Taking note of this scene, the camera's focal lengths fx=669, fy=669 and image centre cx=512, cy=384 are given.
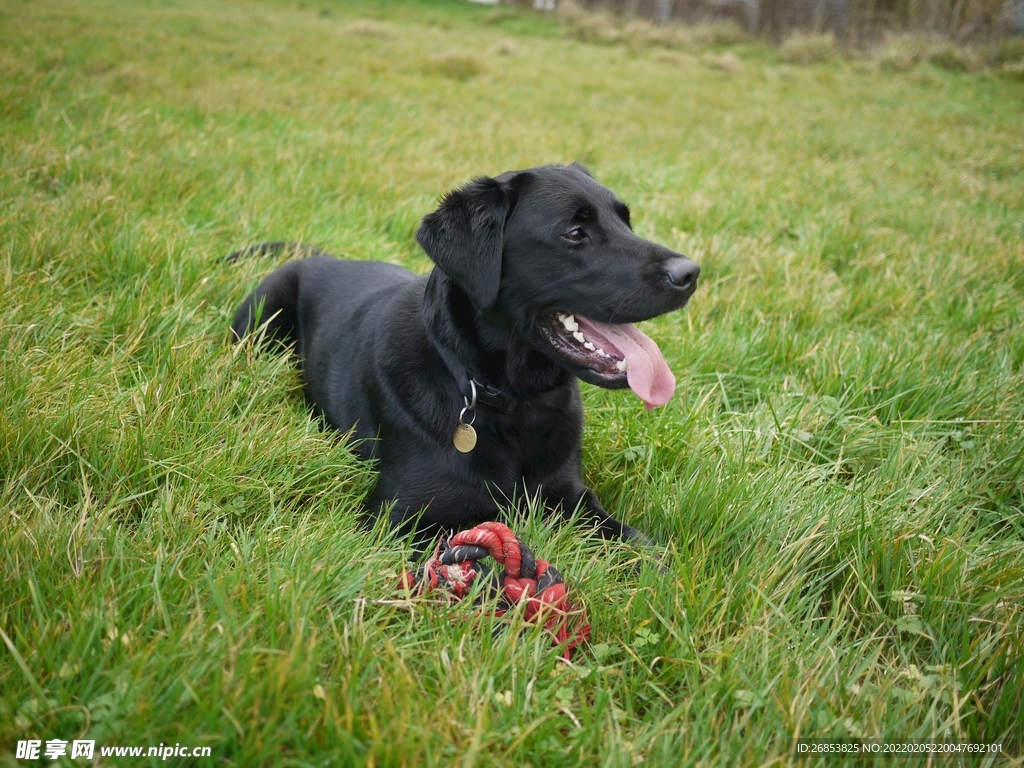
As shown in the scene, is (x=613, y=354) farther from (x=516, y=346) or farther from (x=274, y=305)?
(x=274, y=305)

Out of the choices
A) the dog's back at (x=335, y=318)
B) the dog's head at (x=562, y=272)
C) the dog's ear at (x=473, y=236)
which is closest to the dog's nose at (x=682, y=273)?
the dog's head at (x=562, y=272)

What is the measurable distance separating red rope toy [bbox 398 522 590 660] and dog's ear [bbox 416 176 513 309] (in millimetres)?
739

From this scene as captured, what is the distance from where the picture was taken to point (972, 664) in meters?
1.50

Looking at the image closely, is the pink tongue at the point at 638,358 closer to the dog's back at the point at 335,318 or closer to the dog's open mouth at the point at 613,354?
the dog's open mouth at the point at 613,354

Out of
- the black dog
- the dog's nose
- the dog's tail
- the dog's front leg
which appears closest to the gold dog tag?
the black dog

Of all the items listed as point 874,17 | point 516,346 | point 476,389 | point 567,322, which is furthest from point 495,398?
point 874,17

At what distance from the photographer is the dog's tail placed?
298 centimetres

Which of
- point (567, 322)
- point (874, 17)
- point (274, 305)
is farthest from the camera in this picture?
point (874, 17)

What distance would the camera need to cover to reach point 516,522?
2.02m

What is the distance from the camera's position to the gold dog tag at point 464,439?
7.05 feet

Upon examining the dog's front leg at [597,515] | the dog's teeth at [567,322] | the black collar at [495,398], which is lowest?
the dog's front leg at [597,515]

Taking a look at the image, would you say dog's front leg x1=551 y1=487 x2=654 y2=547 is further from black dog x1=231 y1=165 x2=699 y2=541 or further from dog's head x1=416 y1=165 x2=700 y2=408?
dog's head x1=416 y1=165 x2=700 y2=408

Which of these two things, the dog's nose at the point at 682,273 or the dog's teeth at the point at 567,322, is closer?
the dog's nose at the point at 682,273

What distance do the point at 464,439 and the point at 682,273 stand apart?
2.84 ft
